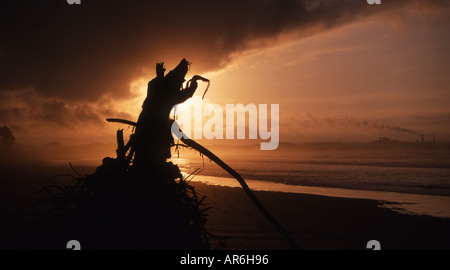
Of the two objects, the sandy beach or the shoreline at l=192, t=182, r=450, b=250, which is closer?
the sandy beach

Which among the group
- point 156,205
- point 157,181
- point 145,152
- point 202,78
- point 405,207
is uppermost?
point 202,78

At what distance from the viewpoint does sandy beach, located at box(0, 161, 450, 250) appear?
254 inches

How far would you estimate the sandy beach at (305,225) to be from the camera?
6449mm

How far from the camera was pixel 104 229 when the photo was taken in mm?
4445

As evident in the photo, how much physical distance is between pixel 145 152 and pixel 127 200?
74 centimetres

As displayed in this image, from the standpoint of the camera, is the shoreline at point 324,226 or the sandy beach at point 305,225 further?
the shoreline at point 324,226

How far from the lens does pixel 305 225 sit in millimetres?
8797

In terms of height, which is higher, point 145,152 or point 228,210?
point 145,152

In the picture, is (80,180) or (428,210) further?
(428,210)

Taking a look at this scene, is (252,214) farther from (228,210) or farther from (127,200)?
(127,200)
